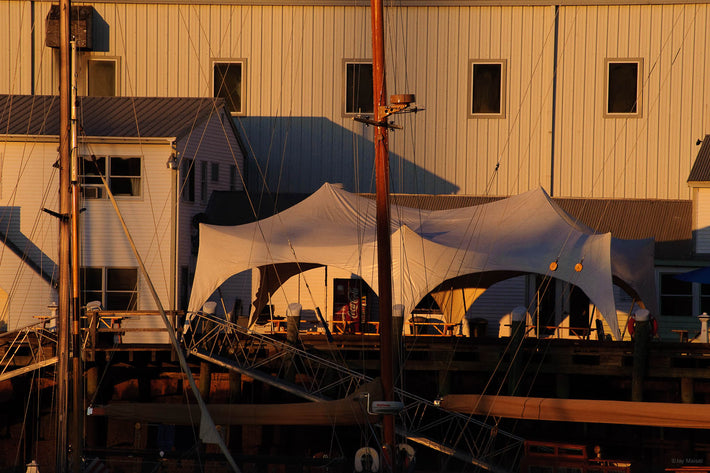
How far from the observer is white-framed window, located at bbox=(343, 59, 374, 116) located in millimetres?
36281

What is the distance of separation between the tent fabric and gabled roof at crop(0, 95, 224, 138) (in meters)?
5.47

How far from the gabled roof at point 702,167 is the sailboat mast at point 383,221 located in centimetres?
1652

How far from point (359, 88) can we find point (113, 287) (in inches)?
467

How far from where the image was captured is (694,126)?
35.8 meters

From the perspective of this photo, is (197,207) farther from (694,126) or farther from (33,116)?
(694,126)

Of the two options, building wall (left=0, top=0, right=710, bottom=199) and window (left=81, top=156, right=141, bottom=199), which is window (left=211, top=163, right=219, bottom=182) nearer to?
window (left=81, top=156, right=141, bottom=199)

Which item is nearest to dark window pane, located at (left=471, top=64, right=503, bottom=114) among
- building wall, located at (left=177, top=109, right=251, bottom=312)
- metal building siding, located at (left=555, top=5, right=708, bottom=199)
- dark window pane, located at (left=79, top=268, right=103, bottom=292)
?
metal building siding, located at (left=555, top=5, right=708, bottom=199)

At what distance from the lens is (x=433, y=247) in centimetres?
2281

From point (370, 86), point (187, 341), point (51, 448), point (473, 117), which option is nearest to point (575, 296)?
point (473, 117)

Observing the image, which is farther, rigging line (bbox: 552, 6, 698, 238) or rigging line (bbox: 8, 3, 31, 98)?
rigging line (bbox: 8, 3, 31, 98)

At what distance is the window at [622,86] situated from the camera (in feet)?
117

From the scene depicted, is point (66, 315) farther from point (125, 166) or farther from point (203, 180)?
point (203, 180)

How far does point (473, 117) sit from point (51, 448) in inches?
766

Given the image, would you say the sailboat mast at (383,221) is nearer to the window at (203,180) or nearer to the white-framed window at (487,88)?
the window at (203,180)
